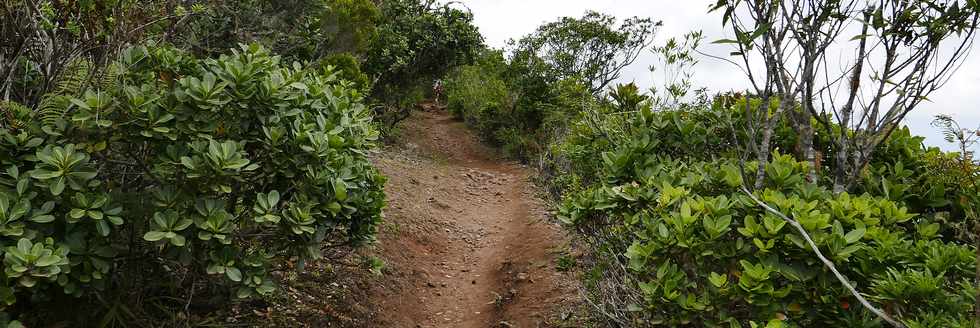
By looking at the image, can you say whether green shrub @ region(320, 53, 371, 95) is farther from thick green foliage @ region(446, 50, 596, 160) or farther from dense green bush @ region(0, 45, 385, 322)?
dense green bush @ region(0, 45, 385, 322)

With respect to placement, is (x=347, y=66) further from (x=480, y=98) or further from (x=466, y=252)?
(x=480, y=98)

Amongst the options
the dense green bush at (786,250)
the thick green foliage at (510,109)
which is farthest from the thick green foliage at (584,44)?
the dense green bush at (786,250)

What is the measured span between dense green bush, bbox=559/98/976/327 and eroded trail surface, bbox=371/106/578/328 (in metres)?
2.16

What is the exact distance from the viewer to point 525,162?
50.9 feet

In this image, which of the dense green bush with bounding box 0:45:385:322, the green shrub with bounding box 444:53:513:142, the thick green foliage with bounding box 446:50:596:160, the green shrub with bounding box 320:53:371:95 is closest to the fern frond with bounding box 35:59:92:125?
the dense green bush with bounding box 0:45:385:322

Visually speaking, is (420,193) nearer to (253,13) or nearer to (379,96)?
(253,13)

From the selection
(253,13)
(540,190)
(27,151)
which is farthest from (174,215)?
(540,190)

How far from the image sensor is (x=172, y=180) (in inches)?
128

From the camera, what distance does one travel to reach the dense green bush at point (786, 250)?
7.71 feet

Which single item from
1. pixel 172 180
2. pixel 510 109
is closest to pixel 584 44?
pixel 510 109

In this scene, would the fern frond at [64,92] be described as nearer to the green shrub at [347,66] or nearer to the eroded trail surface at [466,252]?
the eroded trail surface at [466,252]

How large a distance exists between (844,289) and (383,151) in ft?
38.8

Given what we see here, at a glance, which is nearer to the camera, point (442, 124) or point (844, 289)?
point (844, 289)

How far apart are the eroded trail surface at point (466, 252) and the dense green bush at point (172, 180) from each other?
205 cm
